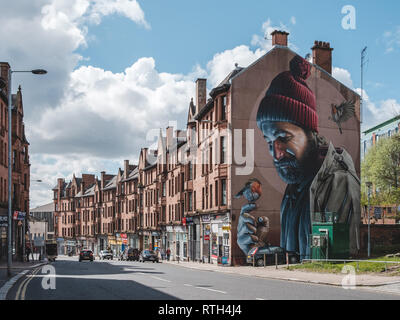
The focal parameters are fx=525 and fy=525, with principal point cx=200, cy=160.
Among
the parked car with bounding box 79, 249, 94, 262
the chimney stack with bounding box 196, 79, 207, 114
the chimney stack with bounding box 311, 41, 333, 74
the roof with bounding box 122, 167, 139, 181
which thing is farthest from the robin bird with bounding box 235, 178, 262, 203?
the roof with bounding box 122, 167, 139, 181

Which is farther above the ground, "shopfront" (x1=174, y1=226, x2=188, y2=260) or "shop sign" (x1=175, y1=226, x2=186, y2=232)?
"shop sign" (x1=175, y1=226, x2=186, y2=232)

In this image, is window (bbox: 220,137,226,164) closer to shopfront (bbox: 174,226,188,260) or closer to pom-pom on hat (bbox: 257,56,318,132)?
pom-pom on hat (bbox: 257,56,318,132)

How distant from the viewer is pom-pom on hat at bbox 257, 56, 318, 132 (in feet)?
145

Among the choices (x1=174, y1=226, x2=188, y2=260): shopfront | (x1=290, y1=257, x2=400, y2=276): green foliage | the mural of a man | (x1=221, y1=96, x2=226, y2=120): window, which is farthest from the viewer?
(x1=174, y1=226, x2=188, y2=260): shopfront

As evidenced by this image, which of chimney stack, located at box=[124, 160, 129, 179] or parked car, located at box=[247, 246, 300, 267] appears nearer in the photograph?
parked car, located at box=[247, 246, 300, 267]

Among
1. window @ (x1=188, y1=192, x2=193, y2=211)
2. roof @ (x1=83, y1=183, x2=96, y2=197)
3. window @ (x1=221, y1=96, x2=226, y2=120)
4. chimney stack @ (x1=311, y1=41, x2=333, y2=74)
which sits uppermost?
chimney stack @ (x1=311, y1=41, x2=333, y2=74)

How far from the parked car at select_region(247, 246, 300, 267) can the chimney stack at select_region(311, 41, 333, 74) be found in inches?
679

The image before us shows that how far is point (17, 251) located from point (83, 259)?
7600mm

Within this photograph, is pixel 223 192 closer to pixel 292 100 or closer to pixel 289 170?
pixel 289 170

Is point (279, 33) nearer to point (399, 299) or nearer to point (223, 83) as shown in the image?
point (223, 83)

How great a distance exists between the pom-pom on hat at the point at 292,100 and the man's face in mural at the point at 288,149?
59cm

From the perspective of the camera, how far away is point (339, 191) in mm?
45875

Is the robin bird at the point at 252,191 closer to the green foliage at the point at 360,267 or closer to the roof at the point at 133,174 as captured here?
the green foliage at the point at 360,267
